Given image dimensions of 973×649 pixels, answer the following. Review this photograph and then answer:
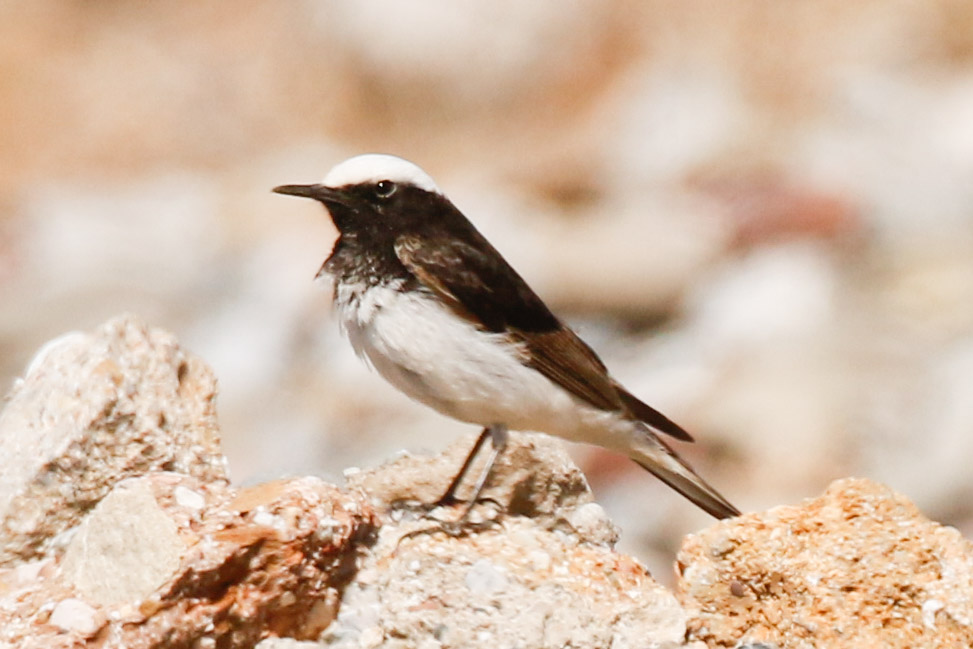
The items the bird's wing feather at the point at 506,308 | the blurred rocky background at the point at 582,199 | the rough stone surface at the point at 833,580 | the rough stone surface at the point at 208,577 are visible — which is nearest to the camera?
the rough stone surface at the point at 208,577

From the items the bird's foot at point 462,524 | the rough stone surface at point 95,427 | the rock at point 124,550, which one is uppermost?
the bird's foot at point 462,524

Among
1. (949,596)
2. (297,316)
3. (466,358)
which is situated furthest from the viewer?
(297,316)

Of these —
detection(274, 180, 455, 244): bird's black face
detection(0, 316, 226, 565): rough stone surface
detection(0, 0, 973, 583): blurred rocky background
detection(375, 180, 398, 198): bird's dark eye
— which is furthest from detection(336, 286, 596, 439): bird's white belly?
detection(0, 0, 973, 583): blurred rocky background

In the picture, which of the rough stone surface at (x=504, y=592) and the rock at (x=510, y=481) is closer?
the rough stone surface at (x=504, y=592)

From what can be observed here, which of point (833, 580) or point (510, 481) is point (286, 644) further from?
point (833, 580)

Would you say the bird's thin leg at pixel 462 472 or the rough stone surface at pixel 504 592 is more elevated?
the bird's thin leg at pixel 462 472

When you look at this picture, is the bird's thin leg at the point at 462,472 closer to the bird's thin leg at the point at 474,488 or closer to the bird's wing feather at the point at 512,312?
the bird's thin leg at the point at 474,488

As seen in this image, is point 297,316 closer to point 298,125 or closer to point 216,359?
point 216,359

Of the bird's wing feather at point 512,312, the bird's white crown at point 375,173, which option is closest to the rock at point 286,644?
the bird's wing feather at point 512,312

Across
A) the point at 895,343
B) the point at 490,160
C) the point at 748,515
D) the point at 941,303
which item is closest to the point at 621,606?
the point at 748,515
